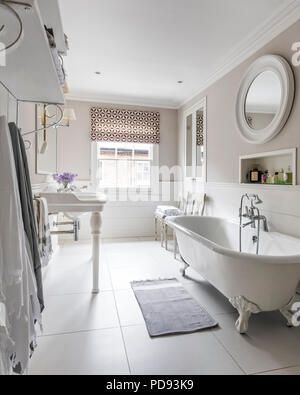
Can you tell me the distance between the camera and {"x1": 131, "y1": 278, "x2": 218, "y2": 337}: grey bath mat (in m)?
1.77

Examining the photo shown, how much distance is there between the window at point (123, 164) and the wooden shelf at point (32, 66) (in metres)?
2.79

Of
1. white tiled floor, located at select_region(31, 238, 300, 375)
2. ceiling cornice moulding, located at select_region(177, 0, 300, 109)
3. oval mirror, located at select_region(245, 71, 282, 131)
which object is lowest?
white tiled floor, located at select_region(31, 238, 300, 375)

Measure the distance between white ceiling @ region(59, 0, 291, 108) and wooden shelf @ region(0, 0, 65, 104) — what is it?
1084mm

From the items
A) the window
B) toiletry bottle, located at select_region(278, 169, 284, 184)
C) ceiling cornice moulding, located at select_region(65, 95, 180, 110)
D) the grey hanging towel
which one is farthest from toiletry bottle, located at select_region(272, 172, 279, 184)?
ceiling cornice moulding, located at select_region(65, 95, 180, 110)

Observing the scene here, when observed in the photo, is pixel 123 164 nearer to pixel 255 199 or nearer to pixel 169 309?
pixel 255 199

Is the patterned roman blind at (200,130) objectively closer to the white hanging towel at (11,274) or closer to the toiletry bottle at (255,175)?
the toiletry bottle at (255,175)

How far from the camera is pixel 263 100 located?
97.2 inches

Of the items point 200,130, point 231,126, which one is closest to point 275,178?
point 231,126

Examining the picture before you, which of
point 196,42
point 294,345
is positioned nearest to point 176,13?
point 196,42

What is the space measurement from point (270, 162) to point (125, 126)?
271cm

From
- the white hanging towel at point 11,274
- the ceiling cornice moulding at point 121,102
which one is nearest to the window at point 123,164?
the ceiling cornice moulding at point 121,102

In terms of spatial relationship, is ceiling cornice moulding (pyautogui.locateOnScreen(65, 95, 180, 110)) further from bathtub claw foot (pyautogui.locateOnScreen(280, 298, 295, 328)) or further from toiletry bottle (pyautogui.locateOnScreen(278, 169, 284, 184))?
bathtub claw foot (pyautogui.locateOnScreen(280, 298, 295, 328))

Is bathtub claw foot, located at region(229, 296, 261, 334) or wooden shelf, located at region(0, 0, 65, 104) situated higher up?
wooden shelf, located at region(0, 0, 65, 104)
